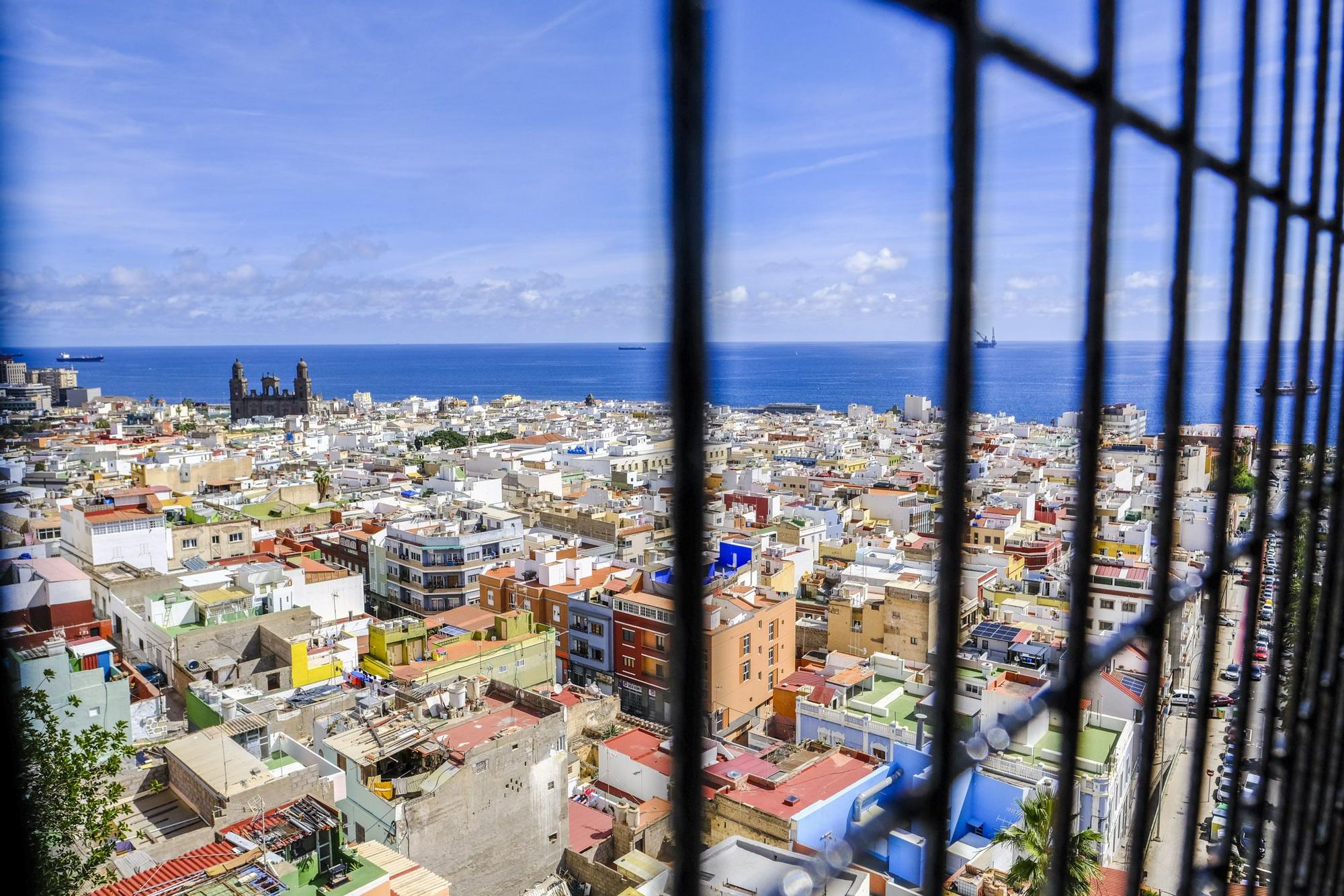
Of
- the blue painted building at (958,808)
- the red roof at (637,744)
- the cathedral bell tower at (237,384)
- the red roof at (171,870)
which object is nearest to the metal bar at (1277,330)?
the blue painted building at (958,808)

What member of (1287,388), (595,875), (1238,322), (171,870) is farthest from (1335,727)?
(595,875)

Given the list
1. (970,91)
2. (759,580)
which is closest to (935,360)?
(970,91)

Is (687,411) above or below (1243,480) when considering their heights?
above

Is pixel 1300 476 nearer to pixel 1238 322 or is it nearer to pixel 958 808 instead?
pixel 1238 322

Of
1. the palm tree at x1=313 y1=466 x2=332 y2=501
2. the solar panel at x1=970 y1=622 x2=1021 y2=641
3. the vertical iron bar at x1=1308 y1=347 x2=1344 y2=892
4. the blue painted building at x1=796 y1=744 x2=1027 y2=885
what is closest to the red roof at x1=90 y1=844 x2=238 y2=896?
the blue painted building at x1=796 y1=744 x2=1027 y2=885

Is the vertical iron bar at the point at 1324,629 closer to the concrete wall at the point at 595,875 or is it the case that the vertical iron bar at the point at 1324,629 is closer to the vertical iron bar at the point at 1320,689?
the vertical iron bar at the point at 1320,689

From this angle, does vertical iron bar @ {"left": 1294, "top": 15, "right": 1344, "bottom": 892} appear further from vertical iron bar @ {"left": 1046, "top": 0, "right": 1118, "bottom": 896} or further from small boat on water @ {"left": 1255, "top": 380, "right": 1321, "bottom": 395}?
vertical iron bar @ {"left": 1046, "top": 0, "right": 1118, "bottom": 896}
